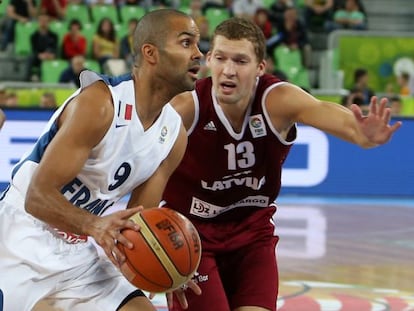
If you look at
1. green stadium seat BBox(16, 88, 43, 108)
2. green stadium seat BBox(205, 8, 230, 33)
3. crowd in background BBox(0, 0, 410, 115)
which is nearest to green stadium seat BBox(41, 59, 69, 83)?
crowd in background BBox(0, 0, 410, 115)

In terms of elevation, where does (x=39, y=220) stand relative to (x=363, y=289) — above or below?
above

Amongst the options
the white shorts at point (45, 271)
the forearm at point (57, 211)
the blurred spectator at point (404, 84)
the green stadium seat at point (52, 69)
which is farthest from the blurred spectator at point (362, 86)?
the forearm at point (57, 211)

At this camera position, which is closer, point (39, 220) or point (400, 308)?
point (39, 220)

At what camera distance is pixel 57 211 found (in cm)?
397

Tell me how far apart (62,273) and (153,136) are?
27.7 inches

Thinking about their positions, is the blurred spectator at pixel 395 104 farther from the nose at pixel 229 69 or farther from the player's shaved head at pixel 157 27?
the player's shaved head at pixel 157 27

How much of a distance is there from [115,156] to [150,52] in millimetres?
462

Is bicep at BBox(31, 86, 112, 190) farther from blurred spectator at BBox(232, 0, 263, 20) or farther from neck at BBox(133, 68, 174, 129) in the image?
blurred spectator at BBox(232, 0, 263, 20)

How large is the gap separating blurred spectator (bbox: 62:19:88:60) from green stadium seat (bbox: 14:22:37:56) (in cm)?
64

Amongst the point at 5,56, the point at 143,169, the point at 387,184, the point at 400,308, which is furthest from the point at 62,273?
the point at 5,56

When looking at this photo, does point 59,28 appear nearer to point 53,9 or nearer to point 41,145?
point 53,9

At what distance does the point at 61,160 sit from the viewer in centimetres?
400

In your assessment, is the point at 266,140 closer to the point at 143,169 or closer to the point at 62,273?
the point at 143,169

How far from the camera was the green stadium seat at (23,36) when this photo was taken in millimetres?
14953
